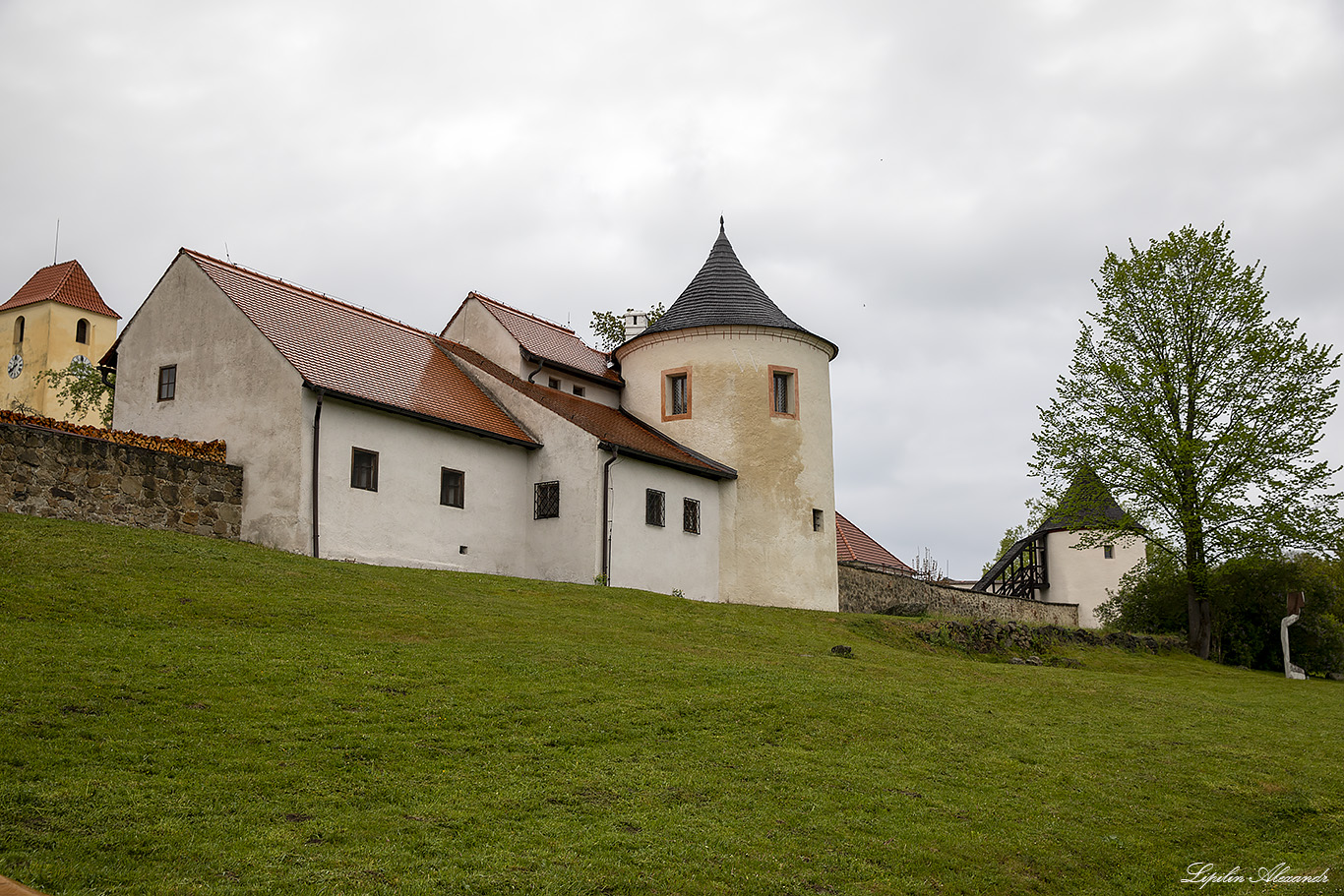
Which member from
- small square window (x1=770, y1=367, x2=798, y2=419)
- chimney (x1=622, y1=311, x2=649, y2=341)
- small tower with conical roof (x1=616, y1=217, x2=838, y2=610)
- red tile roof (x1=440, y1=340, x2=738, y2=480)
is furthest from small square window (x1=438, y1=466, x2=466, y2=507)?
chimney (x1=622, y1=311, x2=649, y2=341)

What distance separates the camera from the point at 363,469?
2428 centimetres

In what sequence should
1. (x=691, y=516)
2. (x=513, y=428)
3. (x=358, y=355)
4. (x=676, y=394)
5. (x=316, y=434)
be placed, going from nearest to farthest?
1. (x=316, y=434)
2. (x=358, y=355)
3. (x=513, y=428)
4. (x=691, y=516)
5. (x=676, y=394)

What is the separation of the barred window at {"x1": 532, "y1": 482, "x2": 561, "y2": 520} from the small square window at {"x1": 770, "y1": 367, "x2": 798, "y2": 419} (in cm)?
734

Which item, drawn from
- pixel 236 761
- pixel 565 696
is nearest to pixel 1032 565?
pixel 565 696

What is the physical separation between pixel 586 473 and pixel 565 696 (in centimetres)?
1438

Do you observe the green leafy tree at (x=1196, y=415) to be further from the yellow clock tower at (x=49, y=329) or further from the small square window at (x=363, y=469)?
the yellow clock tower at (x=49, y=329)

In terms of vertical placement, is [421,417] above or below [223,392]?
below

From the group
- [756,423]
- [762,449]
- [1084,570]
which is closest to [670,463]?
[762,449]

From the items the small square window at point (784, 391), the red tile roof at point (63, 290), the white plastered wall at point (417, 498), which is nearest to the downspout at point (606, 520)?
the white plastered wall at point (417, 498)

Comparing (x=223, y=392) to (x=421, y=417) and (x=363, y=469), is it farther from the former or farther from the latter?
(x=421, y=417)

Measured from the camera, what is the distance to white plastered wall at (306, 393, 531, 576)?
2362cm

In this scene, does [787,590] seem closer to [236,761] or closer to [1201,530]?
[1201,530]

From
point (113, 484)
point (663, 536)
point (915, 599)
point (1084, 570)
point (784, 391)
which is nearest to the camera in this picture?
point (113, 484)

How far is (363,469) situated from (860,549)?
26.0 metres
